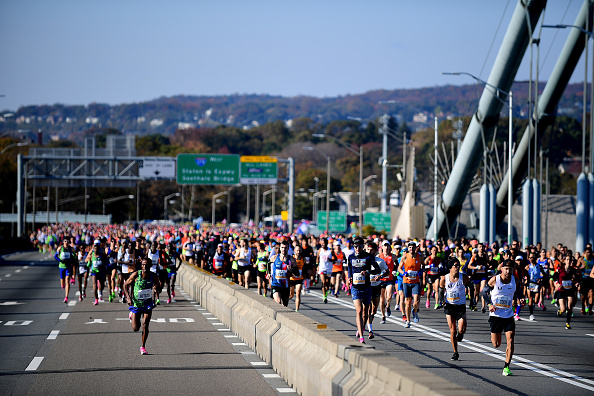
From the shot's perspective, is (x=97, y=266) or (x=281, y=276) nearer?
(x=281, y=276)

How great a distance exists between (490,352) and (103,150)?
5486 cm

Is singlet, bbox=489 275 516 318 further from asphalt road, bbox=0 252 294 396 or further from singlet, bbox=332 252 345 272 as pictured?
singlet, bbox=332 252 345 272

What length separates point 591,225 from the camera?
3203 cm

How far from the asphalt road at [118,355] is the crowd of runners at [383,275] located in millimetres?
733

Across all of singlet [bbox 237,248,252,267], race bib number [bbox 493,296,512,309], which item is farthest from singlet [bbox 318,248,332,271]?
race bib number [bbox 493,296,512,309]

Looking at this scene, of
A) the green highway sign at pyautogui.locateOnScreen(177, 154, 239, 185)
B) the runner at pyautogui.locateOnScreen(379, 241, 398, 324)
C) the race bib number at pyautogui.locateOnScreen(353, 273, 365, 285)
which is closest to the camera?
the race bib number at pyautogui.locateOnScreen(353, 273, 365, 285)

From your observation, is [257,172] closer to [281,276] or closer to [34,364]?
[281,276]

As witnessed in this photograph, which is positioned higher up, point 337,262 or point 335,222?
point 337,262

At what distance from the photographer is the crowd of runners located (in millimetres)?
13852

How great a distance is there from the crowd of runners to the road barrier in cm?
177

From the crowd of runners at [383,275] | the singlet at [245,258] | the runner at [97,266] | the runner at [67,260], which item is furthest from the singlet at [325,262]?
the runner at [67,260]

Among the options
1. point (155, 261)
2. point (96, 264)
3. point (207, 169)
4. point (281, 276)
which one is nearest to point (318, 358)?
point (281, 276)

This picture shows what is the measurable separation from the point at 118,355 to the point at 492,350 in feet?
19.9

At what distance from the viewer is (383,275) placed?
1645 cm
